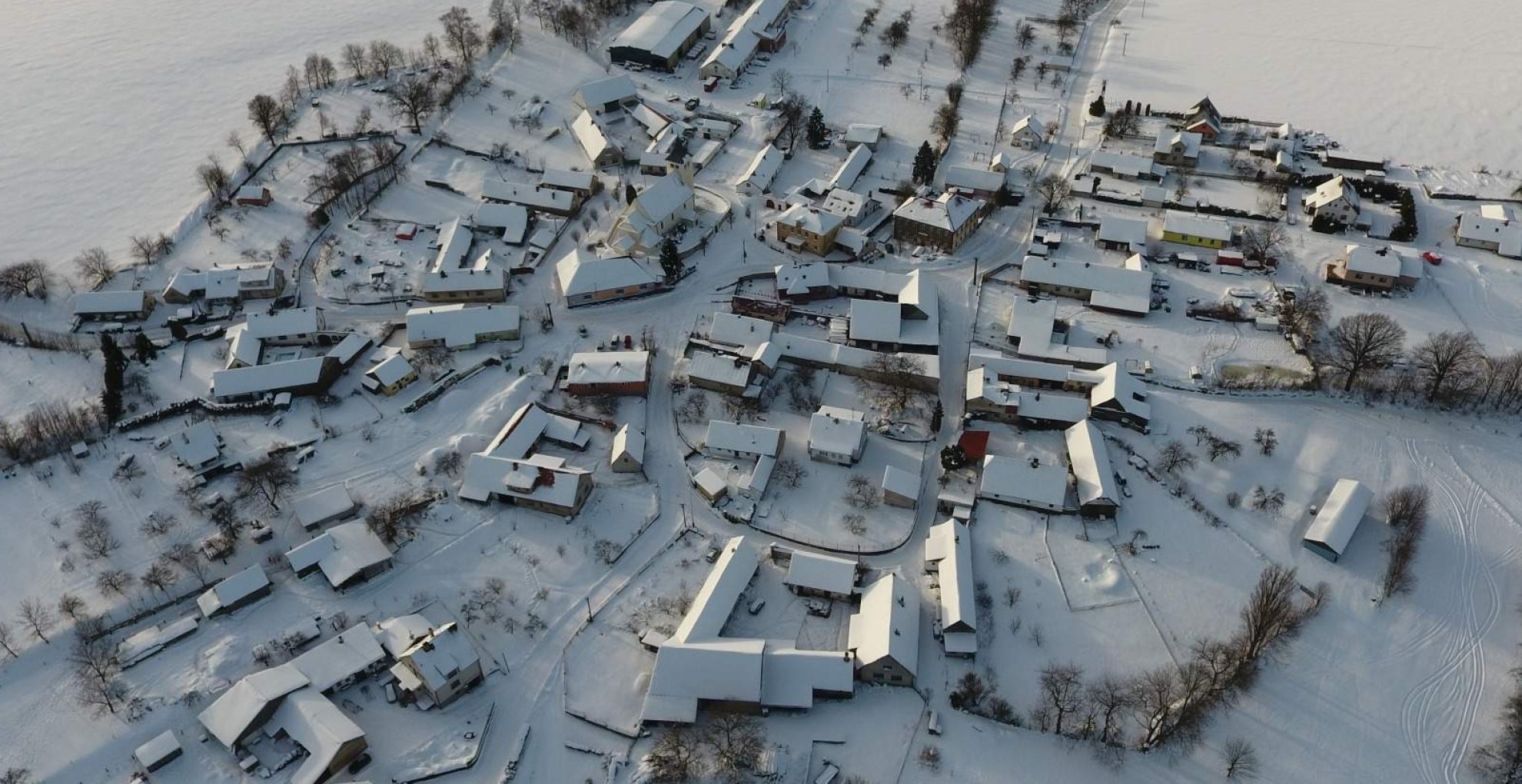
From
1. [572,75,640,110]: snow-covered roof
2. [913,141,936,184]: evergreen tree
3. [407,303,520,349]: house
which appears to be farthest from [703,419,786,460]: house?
[572,75,640,110]: snow-covered roof

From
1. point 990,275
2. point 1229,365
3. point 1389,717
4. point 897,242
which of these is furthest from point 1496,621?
point 897,242

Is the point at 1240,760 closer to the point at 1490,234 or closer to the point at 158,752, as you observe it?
the point at 158,752

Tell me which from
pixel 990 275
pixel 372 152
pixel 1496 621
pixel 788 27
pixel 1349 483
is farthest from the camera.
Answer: pixel 788 27

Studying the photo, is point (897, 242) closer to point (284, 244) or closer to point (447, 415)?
point (447, 415)

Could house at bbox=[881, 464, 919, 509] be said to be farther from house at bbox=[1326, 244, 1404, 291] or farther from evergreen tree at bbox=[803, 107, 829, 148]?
evergreen tree at bbox=[803, 107, 829, 148]

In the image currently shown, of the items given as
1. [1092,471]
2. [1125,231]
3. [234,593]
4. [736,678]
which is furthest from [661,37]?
[736,678]
